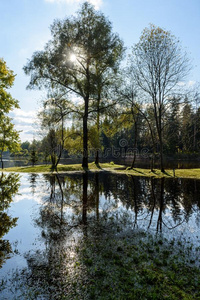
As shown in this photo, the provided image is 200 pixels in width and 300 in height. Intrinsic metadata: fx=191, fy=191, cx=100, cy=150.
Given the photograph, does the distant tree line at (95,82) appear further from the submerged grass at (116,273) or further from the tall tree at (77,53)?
the submerged grass at (116,273)

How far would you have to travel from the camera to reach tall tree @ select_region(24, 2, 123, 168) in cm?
2530

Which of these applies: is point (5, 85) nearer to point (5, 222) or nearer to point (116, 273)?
point (5, 222)

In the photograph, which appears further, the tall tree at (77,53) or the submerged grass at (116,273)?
the tall tree at (77,53)

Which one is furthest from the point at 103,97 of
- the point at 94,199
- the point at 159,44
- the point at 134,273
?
the point at 134,273

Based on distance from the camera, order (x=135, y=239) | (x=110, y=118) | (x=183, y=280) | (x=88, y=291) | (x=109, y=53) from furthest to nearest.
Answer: (x=110, y=118), (x=109, y=53), (x=135, y=239), (x=183, y=280), (x=88, y=291)

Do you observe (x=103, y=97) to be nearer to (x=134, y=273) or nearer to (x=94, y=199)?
(x=94, y=199)

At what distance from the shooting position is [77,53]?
2619 centimetres

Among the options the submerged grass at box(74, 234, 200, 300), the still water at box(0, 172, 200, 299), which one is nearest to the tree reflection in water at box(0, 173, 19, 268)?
the still water at box(0, 172, 200, 299)

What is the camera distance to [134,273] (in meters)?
3.98

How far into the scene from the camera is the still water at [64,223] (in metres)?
4.15

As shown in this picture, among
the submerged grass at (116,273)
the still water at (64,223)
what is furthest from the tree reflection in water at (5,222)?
the submerged grass at (116,273)

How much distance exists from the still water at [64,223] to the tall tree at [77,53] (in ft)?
59.5

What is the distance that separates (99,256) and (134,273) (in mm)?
1035

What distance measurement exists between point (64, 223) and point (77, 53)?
24977 mm
